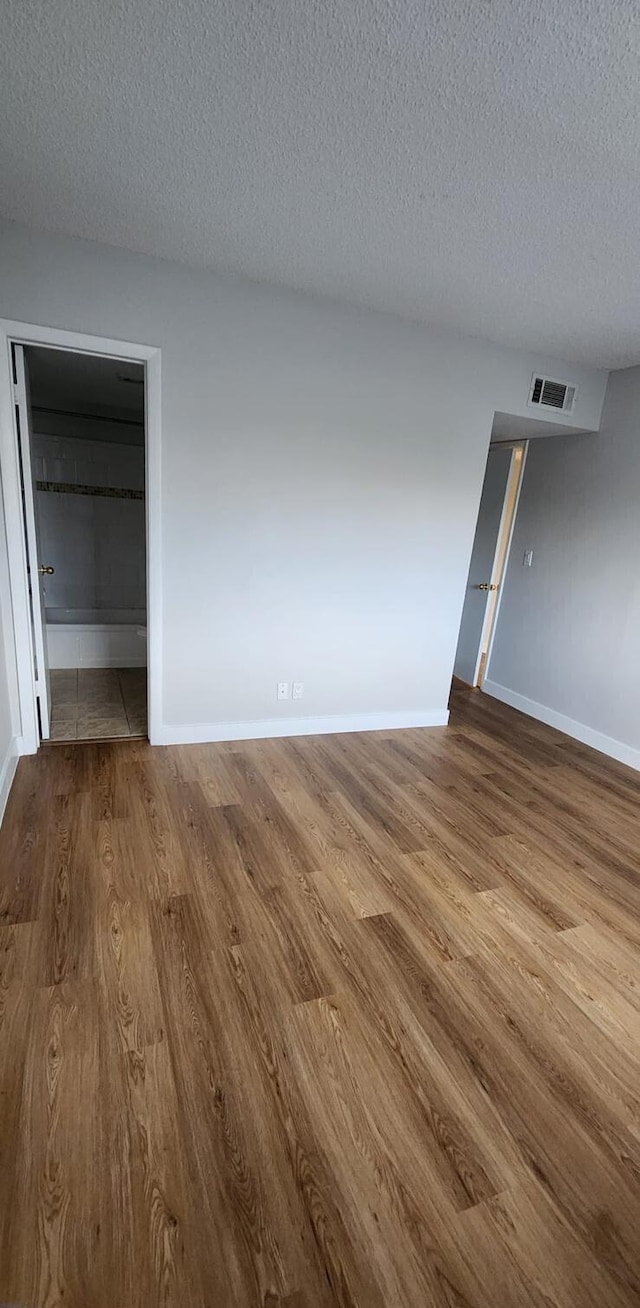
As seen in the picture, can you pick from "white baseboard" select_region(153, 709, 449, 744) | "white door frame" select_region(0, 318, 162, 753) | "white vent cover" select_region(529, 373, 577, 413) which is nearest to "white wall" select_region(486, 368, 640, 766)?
"white vent cover" select_region(529, 373, 577, 413)

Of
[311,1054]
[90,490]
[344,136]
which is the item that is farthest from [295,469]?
[90,490]

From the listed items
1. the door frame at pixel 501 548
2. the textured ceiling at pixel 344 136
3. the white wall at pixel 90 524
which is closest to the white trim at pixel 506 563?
the door frame at pixel 501 548

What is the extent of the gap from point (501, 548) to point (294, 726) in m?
2.47

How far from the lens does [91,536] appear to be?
5.32 m

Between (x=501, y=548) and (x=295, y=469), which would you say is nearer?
(x=295, y=469)

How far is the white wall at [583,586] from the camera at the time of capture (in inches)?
140

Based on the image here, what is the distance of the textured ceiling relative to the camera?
1.27m

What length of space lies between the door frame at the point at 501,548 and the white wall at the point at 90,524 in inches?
135

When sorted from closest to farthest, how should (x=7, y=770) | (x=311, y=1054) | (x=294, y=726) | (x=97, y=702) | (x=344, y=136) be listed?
(x=311, y=1054) < (x=344, y=136) < (x=7, y=770) < (x=294, y=726) < (x=97, y=702)

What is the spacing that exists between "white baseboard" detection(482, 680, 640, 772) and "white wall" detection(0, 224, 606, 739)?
111 cm

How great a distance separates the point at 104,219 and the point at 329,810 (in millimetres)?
2788

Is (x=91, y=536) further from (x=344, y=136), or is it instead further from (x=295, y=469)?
(x=344, y=136)

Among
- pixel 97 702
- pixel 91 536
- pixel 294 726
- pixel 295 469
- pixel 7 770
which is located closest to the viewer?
pixel 7 770

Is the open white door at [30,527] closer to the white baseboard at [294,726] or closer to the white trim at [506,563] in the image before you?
the white baseboard at [294,726]
